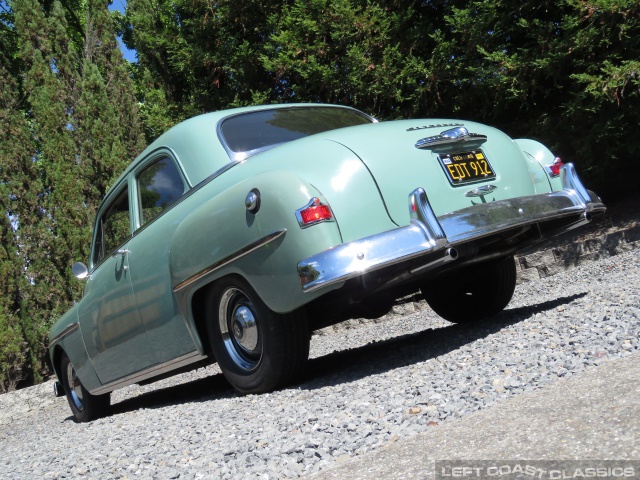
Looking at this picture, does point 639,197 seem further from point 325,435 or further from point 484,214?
point 325,435

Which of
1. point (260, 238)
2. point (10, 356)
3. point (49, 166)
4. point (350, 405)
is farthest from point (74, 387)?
point (49, 166)

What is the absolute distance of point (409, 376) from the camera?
381cm

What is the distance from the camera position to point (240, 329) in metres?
4.39

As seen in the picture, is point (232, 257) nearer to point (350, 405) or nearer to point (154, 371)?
point (350, 405)

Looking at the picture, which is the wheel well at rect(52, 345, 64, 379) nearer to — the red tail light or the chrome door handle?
the chrome door handle

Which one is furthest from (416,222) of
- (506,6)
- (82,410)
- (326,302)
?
(506,6)

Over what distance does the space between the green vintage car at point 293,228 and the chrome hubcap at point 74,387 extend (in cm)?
81

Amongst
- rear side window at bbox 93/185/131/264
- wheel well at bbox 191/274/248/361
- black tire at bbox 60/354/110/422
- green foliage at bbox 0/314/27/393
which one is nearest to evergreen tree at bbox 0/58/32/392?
green foliage at bbox 0/314/27/393

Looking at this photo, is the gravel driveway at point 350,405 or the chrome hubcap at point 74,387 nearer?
the gravel driveway at point 350,405

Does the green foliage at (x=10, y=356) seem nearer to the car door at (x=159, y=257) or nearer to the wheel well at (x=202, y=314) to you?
the car door at (x=159, y=257)

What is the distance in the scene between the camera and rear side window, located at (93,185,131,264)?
5621 mm

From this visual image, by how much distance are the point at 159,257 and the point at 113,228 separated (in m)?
1.31

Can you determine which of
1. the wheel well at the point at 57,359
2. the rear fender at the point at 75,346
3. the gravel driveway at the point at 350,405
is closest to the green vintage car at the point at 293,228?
the rear fender at the point at 75,346

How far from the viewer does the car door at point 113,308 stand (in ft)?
17.0
